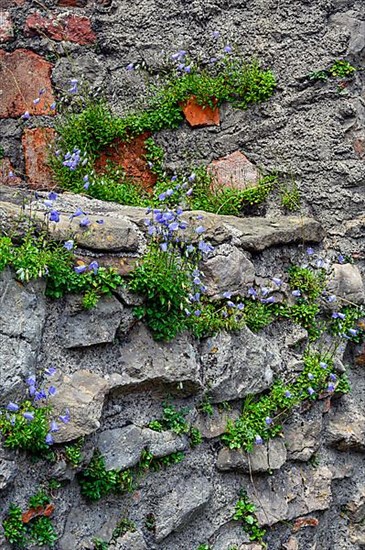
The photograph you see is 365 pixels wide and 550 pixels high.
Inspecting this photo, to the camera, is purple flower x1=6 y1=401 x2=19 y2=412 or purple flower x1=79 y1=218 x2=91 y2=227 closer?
purple flower x1=6 y1=401 x2=19 y2=412

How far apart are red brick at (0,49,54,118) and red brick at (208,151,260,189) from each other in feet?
2.65

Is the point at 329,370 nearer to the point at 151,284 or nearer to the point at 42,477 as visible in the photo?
the point at 151,284

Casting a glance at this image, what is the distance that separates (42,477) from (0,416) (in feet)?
0.69

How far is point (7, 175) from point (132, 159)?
22.1 inches

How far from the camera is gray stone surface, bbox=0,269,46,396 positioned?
1.73m

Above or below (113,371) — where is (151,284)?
above

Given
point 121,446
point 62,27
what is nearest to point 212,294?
point 121,446

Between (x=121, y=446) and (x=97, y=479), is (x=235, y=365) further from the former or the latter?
(x=97, y=479)

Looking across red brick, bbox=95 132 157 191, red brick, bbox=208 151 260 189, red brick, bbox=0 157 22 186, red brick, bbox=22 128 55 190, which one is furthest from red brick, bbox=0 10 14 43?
red brick, bbox=208 151 260 189

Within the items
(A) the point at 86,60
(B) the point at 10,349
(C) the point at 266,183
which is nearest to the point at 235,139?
(C) the point at 266,183

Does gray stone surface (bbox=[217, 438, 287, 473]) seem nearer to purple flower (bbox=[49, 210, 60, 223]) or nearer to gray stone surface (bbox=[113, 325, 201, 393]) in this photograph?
gray stone surface (bbox=[113, 325, 201, 393])

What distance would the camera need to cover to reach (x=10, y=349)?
175cm

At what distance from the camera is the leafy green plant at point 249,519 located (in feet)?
7.34

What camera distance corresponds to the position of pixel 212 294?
2.34 meters
